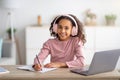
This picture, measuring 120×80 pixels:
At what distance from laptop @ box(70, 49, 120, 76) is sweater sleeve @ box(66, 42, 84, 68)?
0.21m

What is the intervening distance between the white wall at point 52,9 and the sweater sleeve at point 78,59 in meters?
2.80

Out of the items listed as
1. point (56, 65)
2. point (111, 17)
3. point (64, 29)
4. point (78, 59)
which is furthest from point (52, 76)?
point (111, 17)

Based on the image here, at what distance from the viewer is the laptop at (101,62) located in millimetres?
2082

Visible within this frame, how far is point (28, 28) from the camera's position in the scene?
5.05 metres

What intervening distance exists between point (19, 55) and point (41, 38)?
0.69 meters

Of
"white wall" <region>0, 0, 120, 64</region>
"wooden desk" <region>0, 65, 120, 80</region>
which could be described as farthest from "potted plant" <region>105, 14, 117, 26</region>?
"wooden desk" <region>0, 65, 120, 80</region>

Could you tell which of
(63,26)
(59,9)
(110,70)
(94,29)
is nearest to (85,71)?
(110,70)

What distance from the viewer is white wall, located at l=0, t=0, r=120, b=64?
17.5 ft

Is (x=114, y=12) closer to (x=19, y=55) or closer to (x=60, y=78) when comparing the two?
(x=19, y=55)

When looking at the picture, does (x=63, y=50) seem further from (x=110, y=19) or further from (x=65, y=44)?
(x=110, y=19)

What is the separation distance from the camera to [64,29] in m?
2.57

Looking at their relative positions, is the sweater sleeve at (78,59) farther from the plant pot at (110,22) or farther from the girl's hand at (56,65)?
the plant pot at (110,22)

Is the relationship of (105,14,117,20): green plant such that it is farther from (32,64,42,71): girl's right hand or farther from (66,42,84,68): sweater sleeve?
(32,64,42,71): girl's right hand

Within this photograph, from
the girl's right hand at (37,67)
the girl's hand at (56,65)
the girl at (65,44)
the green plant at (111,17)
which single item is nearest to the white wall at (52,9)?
the green plant at (111,17)
